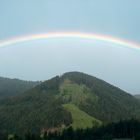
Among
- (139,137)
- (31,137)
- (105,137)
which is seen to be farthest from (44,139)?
(139,137)

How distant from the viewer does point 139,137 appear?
16500 cm

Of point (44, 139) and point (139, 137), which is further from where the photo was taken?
point (44, 139)

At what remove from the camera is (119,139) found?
195m

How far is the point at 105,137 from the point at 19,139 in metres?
43.4

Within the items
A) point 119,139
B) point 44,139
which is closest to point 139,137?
point 119,139

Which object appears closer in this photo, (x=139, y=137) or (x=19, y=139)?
(x=139, y=137)

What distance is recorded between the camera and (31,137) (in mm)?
192750

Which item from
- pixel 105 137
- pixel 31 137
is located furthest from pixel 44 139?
pixel 105 137

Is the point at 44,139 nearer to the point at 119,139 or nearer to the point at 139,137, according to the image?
the point at 119,139

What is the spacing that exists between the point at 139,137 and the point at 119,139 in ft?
102

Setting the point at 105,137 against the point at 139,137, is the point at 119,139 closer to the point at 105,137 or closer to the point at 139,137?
the point at 105,137

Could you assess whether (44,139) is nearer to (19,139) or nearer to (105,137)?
(19,139)

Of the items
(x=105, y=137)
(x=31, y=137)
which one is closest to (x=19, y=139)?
(x=31, y=137)

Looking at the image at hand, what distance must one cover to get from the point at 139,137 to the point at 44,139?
5428 cm
